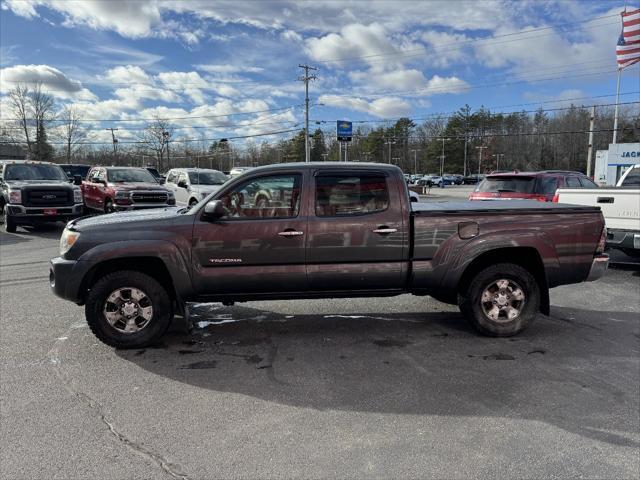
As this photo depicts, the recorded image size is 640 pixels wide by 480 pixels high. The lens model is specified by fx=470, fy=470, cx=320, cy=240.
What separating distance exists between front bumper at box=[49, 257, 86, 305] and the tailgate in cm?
755

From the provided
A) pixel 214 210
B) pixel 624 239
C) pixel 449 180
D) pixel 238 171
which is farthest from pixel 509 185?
pixel 449 180

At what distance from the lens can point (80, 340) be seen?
5.04 meters

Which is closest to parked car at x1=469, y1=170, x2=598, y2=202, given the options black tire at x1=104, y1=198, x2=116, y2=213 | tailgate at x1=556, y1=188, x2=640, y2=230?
tailgate at x1=556, y1=188, x2=640, y2=230

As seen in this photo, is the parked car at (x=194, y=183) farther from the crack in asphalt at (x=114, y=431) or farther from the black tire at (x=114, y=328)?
the crack in asphalt at (x=114, y=431)

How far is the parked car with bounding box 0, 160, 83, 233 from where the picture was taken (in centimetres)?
1362

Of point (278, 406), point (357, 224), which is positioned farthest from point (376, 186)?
point (278, 406)

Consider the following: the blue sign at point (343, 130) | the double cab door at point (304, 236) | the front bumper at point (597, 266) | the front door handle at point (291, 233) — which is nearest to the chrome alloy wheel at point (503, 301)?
the front bumper at point (597, 266)

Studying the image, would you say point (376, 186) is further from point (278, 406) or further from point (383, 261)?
point (278, 406)

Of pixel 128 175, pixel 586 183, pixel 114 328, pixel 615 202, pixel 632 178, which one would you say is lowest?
pixel 114 328

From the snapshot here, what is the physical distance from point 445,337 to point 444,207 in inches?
57.4

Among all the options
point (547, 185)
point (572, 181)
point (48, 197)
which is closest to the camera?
point (547, 185)

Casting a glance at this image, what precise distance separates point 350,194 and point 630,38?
2650cm

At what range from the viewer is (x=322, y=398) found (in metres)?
3.77

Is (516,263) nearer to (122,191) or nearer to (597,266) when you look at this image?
(597,266)
